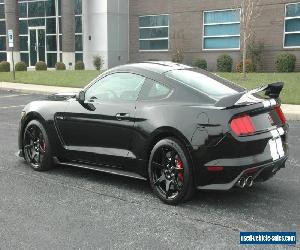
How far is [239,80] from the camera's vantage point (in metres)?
20.6

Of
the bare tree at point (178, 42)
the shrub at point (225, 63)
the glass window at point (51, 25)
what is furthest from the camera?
the glass window at point (51, 25)

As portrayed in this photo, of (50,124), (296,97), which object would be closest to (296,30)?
(296,97)

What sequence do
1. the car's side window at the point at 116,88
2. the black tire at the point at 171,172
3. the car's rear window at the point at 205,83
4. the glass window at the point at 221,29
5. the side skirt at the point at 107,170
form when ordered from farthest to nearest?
1. the glass window at the point at 221,29
2. the car's side window at the point at 116,88
3. the side skirt at the point at 107,170
4. the car's rear window at the point at 205,83
5. the black tire at the point at 171,172

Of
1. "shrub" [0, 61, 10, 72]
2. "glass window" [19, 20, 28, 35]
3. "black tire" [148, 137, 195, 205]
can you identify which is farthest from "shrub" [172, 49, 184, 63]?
"black tire" [148, 137, 195, 205]

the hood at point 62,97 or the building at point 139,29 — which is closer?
the hood at point 62,97

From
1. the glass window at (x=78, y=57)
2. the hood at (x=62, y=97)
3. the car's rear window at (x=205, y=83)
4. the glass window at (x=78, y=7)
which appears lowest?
the hood at (x=62, y=97)

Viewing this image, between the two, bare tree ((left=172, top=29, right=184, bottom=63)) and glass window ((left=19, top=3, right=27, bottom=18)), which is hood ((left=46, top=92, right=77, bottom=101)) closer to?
bare tree ((left=172, top=29, right=184, bottom=63))

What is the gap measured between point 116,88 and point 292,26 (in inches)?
939

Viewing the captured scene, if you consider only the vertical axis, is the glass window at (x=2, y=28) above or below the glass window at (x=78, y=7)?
below

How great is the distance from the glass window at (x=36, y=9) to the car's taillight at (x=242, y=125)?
35642 mm

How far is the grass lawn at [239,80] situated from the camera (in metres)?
16.2

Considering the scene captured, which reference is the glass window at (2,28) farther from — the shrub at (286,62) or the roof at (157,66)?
the roof at (157,66)

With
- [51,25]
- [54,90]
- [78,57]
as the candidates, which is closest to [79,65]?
[78,57]

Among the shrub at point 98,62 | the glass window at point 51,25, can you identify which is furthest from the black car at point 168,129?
the glass window at point 51,25
